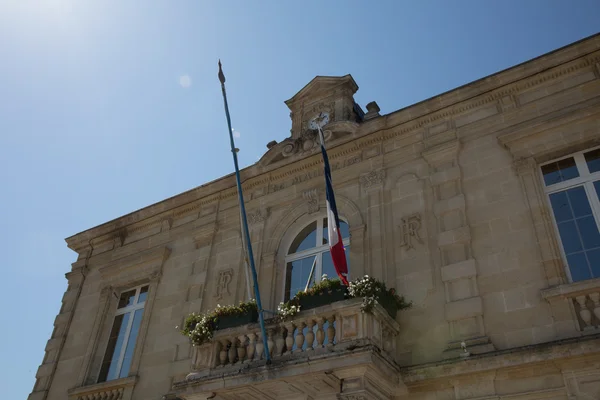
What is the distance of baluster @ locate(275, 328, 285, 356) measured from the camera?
757 cm

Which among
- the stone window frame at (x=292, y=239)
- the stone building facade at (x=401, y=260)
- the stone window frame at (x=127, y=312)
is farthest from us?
the stone window frame at (x=127, y=312)

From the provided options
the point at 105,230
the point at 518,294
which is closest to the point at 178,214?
the point at 105,230

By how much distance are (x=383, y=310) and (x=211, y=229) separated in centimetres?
485

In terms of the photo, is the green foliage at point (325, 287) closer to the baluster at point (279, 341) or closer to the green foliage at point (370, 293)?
the green foliage at point (370, 293)

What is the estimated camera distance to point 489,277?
7.65m

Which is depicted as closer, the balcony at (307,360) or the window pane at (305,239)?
the balcony at (307,360)

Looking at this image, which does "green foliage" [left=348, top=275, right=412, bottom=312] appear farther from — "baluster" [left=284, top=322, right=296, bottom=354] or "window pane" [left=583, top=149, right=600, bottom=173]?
"window pane" [left=583, top=149, right=600, bottom=173]

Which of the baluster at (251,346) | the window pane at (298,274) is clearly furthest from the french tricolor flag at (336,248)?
the window pane at (298,274)

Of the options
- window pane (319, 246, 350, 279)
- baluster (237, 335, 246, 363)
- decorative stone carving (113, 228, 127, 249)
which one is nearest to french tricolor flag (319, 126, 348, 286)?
window pane (319, 246, 350, 279)

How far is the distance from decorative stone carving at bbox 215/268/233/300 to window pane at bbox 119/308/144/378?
1911 mm

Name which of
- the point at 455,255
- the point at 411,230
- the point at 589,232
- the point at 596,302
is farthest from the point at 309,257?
the point at 596,302

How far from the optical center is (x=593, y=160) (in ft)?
26.6

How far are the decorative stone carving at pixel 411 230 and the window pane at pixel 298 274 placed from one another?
5.63ft

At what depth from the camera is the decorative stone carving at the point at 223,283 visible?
10302mm
